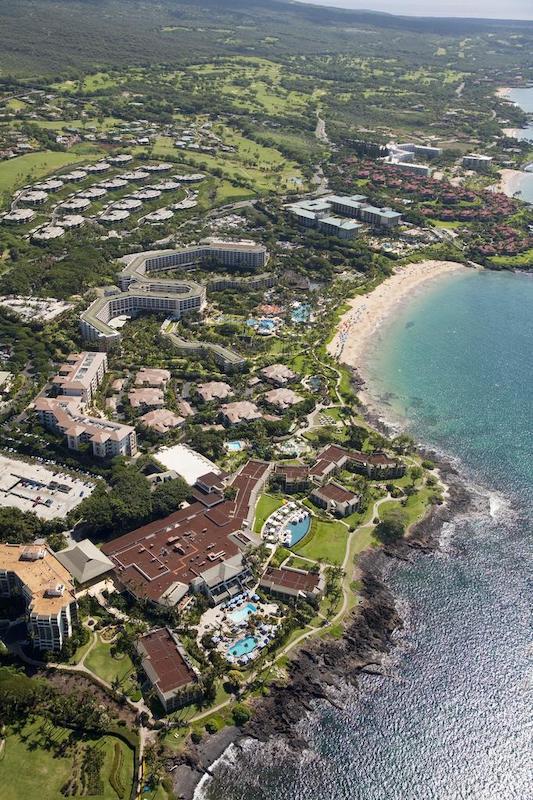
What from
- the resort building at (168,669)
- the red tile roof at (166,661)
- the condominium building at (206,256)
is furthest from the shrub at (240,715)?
the condominium building at (206,256)

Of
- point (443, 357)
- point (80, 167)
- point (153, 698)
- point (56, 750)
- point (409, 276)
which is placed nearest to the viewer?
point (56, 750)

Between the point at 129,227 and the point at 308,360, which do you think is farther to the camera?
A: the point at 129,227

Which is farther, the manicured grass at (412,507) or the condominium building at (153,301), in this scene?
the condominium building at (153,301)

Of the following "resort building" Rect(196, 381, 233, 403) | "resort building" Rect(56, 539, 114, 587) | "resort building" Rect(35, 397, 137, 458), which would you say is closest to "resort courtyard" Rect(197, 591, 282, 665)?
"resort building" Rect(56, 539, 114, 587)

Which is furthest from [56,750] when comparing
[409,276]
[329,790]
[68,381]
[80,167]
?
[80,167]

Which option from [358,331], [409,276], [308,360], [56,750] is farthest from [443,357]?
[56,750]

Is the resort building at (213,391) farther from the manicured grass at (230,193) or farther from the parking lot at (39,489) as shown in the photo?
the manicured grass at (230,193)

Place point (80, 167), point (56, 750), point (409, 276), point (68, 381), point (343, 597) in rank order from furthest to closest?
point (80, 167)
point (409, 276)
point (68, 381)
point (343, 597)
point (56, 750)

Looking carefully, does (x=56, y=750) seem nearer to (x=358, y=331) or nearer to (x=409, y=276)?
(x=358, y=331)
